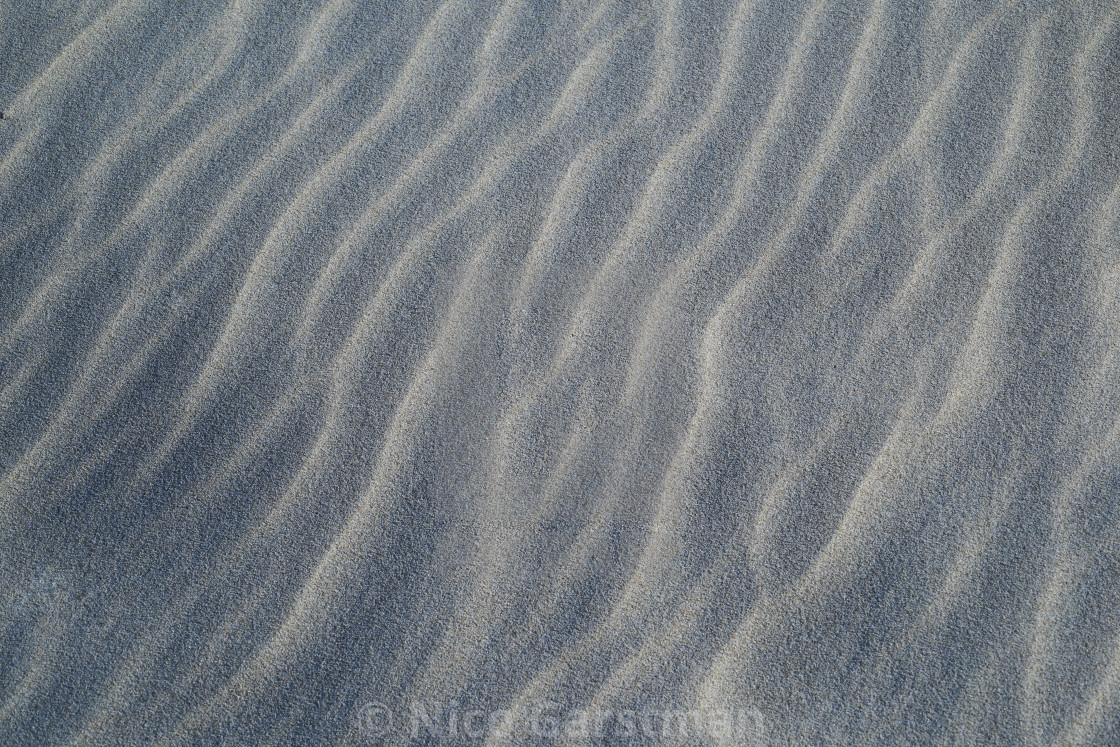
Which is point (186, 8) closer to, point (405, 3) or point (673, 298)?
point (405, 3)

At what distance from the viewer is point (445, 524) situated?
1.54 m

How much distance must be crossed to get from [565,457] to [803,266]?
0.61m

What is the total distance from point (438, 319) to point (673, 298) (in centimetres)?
46

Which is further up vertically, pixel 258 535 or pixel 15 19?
pixel 15 19

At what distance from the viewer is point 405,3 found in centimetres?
204

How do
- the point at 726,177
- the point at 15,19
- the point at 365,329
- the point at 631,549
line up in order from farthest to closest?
the point at 15,19 < the point at 726,177 < the point at 365,329 < the point at 631,549

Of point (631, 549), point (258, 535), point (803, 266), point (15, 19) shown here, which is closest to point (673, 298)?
point (803, 266)

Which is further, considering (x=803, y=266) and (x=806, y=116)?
(x=806, y=116)

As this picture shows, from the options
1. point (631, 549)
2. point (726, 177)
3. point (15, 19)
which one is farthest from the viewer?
point (15, 19)

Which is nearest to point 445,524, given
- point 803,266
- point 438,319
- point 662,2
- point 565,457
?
point 565,457

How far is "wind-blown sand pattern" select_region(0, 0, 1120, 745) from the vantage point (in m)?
1.44

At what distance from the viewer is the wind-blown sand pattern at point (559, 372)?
4.72ft

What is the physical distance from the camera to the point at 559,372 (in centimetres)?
165

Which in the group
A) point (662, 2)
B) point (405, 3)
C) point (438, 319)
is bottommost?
point (438, 319)
